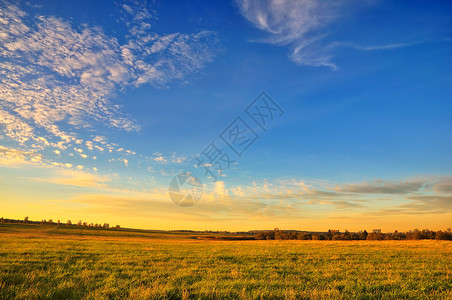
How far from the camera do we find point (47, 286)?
8.51 m

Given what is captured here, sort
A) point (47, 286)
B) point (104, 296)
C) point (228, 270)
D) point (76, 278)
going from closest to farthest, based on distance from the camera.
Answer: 1. point (104, 296)
2. point (47, 286)
3. point (76, 278)
4. point (228, 270)

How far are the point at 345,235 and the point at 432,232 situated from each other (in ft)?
87.0

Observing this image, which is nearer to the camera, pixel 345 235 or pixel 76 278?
pixel 76 278

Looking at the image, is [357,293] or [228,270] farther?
[228,270]

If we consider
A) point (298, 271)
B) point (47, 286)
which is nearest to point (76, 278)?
point (47, 286)

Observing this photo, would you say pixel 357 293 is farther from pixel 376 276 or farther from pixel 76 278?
pixel 76 278

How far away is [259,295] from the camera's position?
25.1 feet

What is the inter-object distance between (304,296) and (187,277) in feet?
17.7

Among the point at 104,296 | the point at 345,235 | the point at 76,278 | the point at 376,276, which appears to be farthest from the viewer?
the point at 345,235

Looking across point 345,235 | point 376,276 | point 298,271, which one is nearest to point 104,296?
point 298,271

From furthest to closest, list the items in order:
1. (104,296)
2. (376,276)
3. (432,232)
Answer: (432,232), (376,276), (104,296)

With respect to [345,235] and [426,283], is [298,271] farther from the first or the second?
[345,235]

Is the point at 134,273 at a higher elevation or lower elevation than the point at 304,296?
lower

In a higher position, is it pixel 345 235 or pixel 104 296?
pixel 104 296
